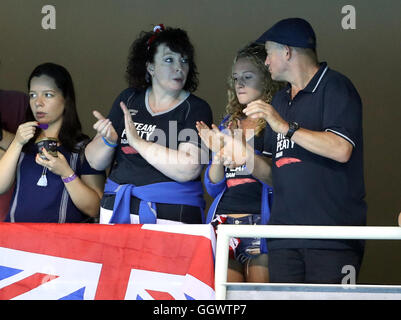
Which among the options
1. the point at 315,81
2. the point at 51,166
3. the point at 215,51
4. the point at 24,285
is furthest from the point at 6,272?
the point at 215,51

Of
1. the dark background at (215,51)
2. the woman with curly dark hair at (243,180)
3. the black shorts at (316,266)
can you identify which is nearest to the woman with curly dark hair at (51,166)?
the woman with curly dark hair at (243,180)

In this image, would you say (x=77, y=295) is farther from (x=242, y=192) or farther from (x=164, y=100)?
(x=164, y=100)

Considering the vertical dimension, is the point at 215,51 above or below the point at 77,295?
above

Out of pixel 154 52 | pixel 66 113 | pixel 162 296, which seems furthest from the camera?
pixel 66 113

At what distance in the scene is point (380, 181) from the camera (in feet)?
18.4

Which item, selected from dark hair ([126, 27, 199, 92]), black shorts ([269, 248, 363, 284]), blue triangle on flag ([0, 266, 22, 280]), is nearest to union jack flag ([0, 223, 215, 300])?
blue triangle on flag ([0, 266, 22, 280])

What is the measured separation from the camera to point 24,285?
109 inches

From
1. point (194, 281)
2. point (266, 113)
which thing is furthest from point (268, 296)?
point (266, 113)

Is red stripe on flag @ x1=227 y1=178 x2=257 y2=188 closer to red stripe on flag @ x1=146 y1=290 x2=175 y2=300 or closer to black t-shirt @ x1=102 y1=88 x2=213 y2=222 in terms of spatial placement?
black t-shirt @ x1=102 y1=88 x2=213 y2=222

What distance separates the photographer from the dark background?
549 centimetres

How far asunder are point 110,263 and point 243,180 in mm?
832

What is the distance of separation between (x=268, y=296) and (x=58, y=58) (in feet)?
13.1
